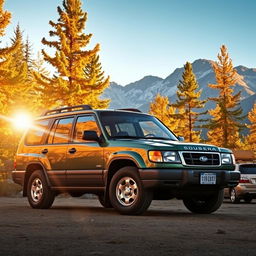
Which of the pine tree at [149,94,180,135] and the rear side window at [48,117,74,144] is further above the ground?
the pine tree at [149,94,180,135]

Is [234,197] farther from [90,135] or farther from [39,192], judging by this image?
[90,135]

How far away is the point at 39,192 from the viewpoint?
1087 cm

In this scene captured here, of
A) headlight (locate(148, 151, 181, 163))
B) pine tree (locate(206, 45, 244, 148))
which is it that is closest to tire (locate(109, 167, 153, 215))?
headlight (locate(148, 151, 181, 163))

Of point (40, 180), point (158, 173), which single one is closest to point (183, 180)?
point (158, 173)

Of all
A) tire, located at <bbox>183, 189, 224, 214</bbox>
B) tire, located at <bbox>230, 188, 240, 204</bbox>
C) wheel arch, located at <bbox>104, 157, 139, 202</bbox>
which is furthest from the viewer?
tire, located at <bbox>230, 188, 240, 204</bbox>

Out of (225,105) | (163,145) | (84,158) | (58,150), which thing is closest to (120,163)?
(84,158)

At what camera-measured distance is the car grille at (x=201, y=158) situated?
8.69 m

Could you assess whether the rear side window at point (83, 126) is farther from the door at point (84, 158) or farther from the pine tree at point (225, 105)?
the pine tree at point (225, 105)

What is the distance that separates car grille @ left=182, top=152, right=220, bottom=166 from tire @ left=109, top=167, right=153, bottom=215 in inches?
35.6

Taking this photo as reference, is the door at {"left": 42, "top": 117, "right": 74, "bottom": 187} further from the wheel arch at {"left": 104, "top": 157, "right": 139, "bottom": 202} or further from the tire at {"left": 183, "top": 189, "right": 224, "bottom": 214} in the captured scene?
the tire at {"left": 183, "top": 189, "right": 224, "bottom": 214}

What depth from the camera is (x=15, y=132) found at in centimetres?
3150

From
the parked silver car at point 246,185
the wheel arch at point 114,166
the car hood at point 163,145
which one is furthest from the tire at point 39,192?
the parked silver car at point 246,185

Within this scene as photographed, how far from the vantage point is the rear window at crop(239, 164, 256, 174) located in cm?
1869

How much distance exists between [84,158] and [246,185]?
10.4 metres
